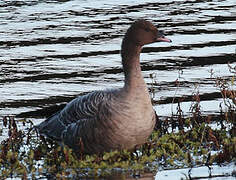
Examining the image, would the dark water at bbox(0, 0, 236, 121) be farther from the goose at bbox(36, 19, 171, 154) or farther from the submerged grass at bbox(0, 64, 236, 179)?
the goose at bbox(36, 19, 171, 154)

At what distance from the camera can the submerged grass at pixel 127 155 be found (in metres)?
9.48

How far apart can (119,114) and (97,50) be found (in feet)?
27.8

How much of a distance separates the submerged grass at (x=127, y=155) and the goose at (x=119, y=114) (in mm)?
177

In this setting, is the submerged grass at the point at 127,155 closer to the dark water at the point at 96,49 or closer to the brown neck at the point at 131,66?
the brown neck at the point at 131,66

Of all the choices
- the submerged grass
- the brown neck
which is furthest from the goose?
the submerged grass

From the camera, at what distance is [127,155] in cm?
959

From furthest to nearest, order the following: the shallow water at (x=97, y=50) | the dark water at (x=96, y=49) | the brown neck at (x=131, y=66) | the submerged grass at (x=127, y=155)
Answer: the dark water at (x=96, y=49), the shallow water at (x=97, y=50), the brown neck at (x=131, y=66), the submerged grass at (x=127, y=155)

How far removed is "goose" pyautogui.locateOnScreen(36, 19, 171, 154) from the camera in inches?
368

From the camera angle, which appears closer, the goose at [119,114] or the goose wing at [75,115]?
the goose at [119,114]

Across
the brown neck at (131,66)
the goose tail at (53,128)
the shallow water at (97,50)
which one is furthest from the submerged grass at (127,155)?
the shallow water at (97,50)

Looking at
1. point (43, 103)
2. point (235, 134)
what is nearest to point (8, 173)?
point (235, 134)

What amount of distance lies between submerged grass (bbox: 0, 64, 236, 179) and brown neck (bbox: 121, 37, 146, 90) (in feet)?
2.96

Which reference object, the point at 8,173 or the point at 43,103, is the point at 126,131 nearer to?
the point at 8,173

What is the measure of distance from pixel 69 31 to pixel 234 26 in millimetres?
4463
